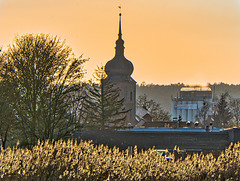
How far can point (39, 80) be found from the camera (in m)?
33.3

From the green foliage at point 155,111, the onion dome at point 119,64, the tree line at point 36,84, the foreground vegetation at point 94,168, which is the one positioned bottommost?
the foreground vegetation at point 94,168

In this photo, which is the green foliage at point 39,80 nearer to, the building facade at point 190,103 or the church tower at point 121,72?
the church tower at point 121,72

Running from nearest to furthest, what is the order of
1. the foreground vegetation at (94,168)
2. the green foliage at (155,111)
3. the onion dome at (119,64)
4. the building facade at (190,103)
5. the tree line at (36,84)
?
the foreground vegetation at (94,168) < the tree line at (36,84) < the onion dome at (119,64) < the green foliage at (155,111) < the building facade at (190,103)

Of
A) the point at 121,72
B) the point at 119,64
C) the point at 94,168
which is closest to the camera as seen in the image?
the point at 94,168

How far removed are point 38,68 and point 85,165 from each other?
1484 centimetres

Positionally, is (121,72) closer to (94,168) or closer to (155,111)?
(155,111)

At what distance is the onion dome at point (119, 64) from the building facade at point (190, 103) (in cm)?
6783

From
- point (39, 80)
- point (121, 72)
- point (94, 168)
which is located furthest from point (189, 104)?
point (94, 168)

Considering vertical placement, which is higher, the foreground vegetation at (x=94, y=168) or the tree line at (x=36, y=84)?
the tree line at (x=36, y=84)

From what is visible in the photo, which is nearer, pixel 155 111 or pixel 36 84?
pixel 36 84

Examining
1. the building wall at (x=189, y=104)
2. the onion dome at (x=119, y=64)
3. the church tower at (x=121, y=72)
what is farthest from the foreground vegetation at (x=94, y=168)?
the building wall at (x=189, y=104)

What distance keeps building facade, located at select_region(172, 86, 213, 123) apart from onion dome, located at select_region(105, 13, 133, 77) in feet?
223

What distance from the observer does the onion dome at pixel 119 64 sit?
3162 inches

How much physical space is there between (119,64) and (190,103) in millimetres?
75657
